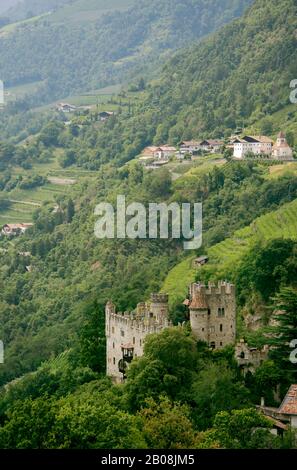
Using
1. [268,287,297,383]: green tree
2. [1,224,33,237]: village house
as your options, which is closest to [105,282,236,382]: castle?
[268,287,297,383]: green tree

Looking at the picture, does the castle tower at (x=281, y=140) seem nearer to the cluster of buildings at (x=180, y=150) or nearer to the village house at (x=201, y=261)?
the cluster of buildings at (x=180, y=150)

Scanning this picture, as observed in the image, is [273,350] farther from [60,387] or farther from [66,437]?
[60,387]

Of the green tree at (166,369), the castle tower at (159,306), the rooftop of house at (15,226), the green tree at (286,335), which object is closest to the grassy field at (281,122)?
the rooftop of house at (15,226)

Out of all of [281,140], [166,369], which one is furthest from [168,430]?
[281,140]

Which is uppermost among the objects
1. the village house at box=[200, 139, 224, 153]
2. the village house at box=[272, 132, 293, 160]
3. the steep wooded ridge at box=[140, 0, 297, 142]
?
the steep wooded ridge at box=[140, 0, 297, 142]

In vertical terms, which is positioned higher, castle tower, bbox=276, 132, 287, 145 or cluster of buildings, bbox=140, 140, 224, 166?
cluster of buildings, bbox=140, 140, 224, 166

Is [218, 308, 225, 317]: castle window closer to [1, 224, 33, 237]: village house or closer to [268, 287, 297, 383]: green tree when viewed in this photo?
[268, 287, 297, 383]: green tree
